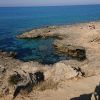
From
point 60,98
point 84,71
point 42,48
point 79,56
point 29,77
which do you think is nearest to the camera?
point 60,98

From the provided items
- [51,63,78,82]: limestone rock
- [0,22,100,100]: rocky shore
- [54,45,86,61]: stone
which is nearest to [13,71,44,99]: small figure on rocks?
[0,22,100,100]: rocky shore

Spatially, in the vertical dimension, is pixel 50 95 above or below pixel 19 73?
below

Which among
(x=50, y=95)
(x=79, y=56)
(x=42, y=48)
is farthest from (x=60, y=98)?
(x=42, y=48)

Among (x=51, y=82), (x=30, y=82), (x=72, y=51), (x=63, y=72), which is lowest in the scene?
(x=72, y=51)

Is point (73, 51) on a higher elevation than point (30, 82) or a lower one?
lower

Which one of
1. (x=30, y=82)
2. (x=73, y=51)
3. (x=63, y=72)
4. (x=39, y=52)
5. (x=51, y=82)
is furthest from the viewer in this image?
(x=39, y=52)

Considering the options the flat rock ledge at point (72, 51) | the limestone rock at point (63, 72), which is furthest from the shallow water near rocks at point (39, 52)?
the limestone rock at point (63, 72)

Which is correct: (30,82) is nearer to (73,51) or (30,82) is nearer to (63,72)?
(63,72)

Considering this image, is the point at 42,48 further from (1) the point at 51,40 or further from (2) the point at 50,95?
(2) the point at 50,95

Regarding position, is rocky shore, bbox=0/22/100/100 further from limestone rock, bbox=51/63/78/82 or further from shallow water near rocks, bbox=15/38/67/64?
shallow water near rocks, bbox=15/38/67/64

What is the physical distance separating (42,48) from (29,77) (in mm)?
25090

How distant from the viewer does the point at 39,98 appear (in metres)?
22.7

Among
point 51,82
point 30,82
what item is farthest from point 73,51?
point 30,82

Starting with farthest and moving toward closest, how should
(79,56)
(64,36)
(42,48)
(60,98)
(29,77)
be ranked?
(64,36) → (42,48) → (79,56) → (29,77) → (60,98)
